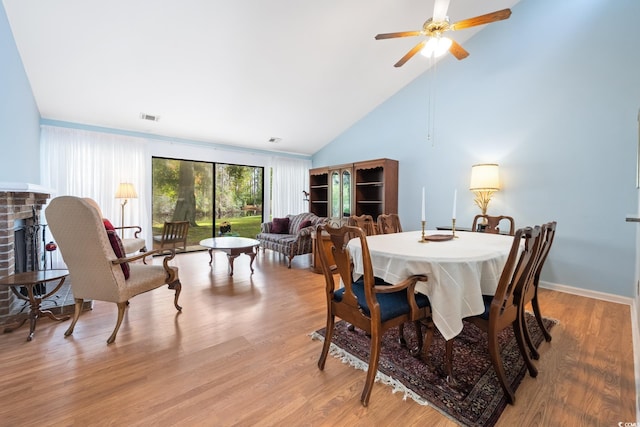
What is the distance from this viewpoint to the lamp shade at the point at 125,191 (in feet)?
14.5

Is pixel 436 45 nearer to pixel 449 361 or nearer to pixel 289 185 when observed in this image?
pixel 449 361

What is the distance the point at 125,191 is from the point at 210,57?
2.61 m

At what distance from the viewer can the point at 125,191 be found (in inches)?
175

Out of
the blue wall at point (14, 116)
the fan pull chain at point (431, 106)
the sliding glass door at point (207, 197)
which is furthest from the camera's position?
the sliding glass door at point (207, 197)

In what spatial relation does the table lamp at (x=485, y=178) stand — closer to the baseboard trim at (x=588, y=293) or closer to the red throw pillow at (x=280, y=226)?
the baseboard trim at (x=588, y=293)

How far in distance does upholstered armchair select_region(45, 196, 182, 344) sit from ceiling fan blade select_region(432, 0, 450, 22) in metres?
2.92

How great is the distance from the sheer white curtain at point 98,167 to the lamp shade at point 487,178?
5.38 metres

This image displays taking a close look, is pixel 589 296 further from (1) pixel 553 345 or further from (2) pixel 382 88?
(2) pixel 382 88

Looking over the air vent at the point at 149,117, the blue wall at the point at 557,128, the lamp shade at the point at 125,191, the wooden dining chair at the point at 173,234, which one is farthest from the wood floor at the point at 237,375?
the air vent at the point at 149,117

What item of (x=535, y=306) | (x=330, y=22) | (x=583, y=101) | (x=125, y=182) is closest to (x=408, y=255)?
(x=535, y=306)

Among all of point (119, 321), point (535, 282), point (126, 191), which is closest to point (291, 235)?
point (126, 191)

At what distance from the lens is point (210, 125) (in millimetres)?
4922

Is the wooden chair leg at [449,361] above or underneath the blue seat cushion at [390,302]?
underneath

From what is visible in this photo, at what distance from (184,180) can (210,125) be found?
1425 mm
